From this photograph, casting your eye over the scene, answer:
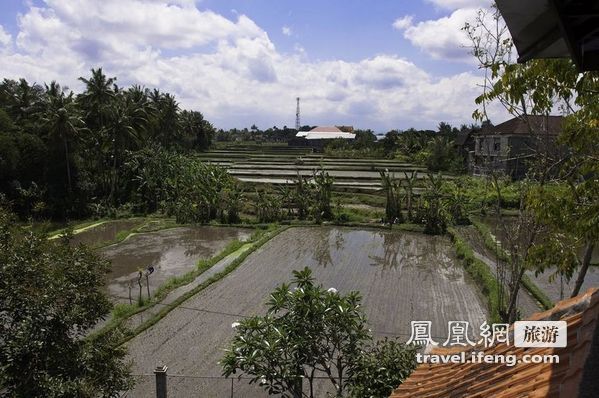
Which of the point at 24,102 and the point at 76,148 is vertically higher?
the point at 24,102

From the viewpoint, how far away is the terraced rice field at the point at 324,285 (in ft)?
33.3

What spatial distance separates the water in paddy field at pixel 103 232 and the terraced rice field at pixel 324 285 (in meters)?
7.88

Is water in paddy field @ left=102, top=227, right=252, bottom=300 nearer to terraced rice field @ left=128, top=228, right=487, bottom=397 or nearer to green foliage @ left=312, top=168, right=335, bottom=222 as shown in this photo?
terraced rice field @ left=128, top=228, right=487, bottom=397

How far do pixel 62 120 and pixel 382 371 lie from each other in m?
26.7

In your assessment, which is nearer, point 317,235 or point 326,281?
point 326,281

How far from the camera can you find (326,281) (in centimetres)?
1642

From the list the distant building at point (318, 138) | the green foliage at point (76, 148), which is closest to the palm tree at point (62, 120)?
the green foliage at point (76, 148)

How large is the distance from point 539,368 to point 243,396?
6806 mm

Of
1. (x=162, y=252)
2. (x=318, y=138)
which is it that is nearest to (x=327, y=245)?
(x=162, y=252)

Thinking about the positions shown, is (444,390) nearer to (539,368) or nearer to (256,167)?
(539,368)

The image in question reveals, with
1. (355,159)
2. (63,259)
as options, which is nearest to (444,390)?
(63,259)

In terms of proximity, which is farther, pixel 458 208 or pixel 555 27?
pixel 458 208

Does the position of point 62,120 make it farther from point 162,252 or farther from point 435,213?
point 435,213

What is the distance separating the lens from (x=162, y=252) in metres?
20.5
